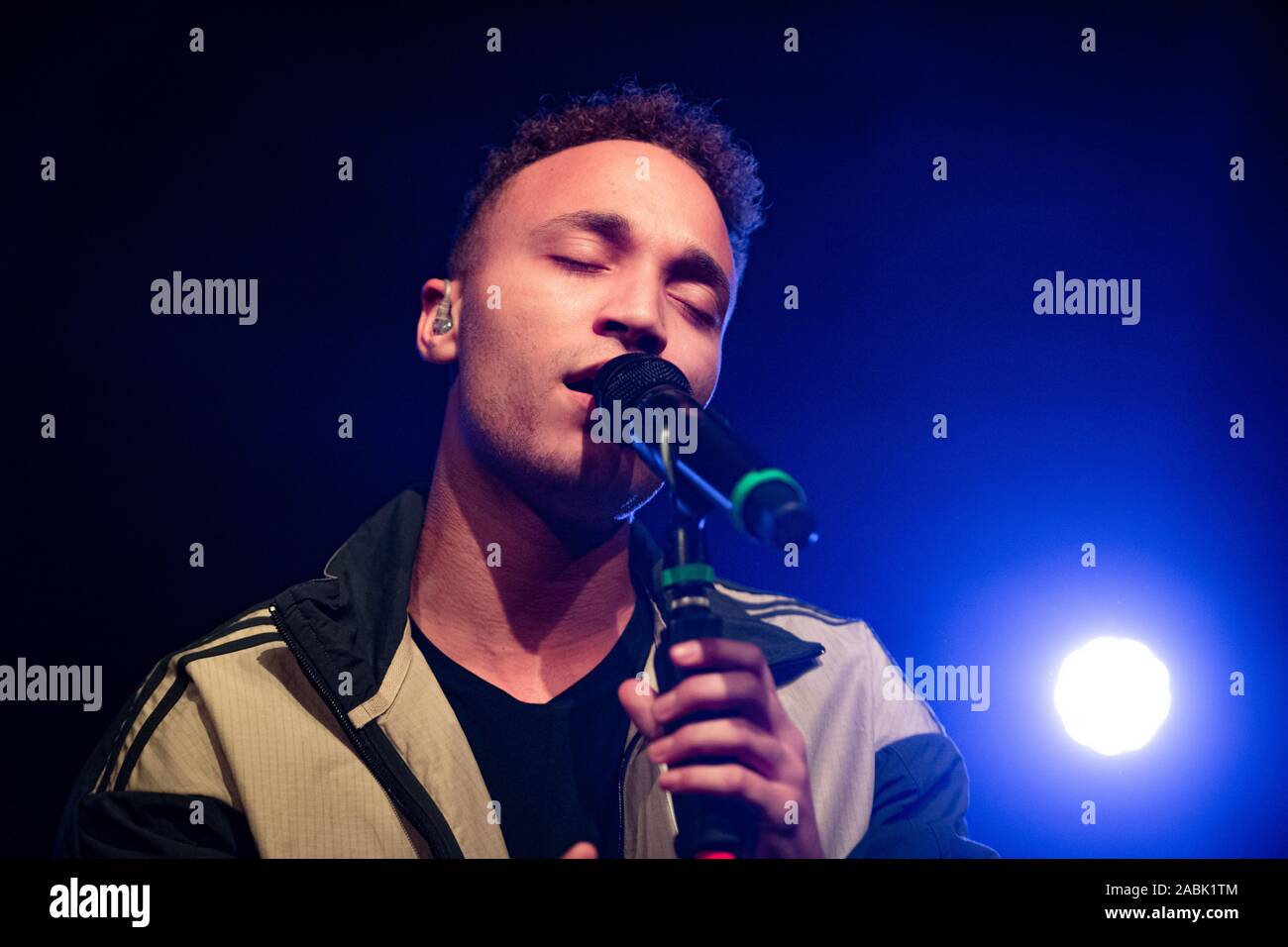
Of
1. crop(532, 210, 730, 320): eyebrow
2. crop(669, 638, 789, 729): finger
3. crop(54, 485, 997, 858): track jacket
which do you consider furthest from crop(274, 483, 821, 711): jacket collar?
crop(532, 210, 730, 320): eyebrow

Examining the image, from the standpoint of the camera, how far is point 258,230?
1892 millimetres

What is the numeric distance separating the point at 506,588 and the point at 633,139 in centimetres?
89

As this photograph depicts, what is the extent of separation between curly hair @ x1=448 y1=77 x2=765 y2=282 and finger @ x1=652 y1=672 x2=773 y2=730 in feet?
3.23

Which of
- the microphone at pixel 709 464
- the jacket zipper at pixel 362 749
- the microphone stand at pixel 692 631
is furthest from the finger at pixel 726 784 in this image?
the jacket zipper at pixel 362 749

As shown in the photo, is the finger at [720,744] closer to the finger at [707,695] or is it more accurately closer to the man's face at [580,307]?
the finger at [707,695]

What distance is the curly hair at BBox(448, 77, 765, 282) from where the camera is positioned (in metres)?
1.90

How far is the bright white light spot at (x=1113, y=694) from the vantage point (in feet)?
6.22

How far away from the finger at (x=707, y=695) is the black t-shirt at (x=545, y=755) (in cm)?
46

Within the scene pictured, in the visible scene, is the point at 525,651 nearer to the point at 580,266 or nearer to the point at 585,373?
the point at 585,373

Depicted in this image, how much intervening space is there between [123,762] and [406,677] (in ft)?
1.43

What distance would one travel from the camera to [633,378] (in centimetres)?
131
